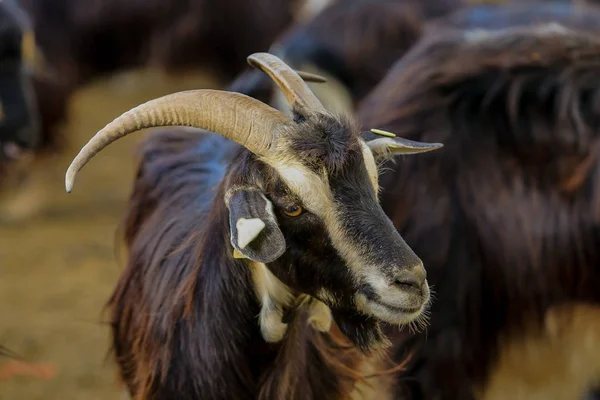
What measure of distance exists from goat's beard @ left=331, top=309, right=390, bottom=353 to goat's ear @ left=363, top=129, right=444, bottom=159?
49 centimetres

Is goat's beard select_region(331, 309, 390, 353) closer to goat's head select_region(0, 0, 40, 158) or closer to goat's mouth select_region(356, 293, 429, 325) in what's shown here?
goat's mouth select_region(356, 293, 429, 325)

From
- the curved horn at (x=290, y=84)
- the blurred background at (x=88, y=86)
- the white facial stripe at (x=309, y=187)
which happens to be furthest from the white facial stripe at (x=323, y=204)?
the blurred background at (x=88, y=86)

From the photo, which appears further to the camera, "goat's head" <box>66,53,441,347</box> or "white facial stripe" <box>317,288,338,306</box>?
"white facial stripe" <box>317,288,338,306</box>

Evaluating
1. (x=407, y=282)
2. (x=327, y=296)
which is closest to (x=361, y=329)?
(x=327, y=296)

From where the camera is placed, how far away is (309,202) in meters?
2.33

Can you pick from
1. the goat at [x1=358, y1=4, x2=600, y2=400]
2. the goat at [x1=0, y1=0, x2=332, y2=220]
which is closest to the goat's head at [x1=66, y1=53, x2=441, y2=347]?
the goat at [x1=358, y1=4, x2=600, y2=400]

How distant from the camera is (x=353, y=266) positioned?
2.34 m

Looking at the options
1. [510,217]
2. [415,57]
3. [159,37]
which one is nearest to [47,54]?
[159,37]

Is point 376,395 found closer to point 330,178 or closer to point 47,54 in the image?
point 330,178

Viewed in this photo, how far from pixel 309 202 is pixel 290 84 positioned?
0.43 m

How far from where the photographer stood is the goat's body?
2650mm

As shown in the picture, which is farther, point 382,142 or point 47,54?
point 47,54

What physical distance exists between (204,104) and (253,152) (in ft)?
0.62

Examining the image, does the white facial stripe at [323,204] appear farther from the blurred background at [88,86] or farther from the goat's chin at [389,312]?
the blurred background at [88,86]
